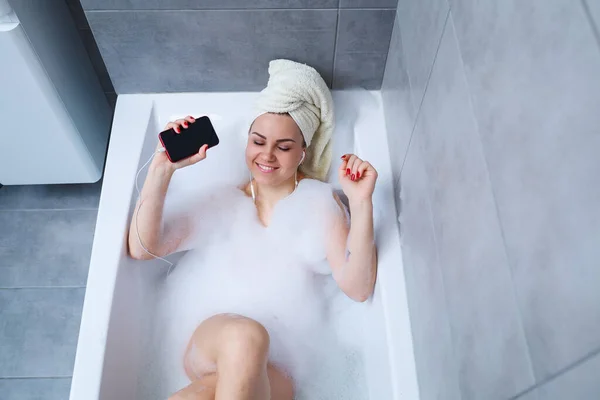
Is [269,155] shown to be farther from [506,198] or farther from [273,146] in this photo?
[506,198]

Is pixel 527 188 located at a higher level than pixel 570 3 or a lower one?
lower

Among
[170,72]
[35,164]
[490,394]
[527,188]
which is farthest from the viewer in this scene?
[35,164]

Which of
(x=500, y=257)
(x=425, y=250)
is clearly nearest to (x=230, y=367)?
(x=425, y=250)

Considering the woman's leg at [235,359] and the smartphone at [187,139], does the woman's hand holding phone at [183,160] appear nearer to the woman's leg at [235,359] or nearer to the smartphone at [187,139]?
the smartphone at [187,139]

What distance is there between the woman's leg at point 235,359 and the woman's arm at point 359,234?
248mm

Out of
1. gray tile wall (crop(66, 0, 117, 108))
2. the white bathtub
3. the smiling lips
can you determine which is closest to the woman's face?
the smiling lips

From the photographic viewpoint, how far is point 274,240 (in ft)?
4.69

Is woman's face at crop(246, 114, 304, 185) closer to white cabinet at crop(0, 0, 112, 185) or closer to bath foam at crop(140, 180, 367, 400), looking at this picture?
bath foam at crop(140, 180, 367, 400)

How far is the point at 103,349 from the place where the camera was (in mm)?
1108

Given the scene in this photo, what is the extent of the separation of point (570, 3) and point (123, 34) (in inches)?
43.3

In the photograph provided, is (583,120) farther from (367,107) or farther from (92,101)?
(92,101)

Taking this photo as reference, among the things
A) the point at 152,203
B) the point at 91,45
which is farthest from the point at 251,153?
the point at 91,45

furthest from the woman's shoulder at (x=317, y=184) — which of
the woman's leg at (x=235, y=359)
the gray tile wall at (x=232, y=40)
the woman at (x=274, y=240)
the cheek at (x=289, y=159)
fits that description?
the woman's leg at (x=235, y=359)

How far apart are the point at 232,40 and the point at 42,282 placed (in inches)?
39.6
